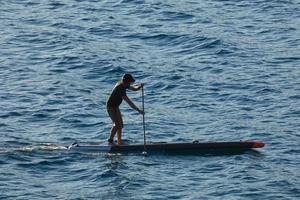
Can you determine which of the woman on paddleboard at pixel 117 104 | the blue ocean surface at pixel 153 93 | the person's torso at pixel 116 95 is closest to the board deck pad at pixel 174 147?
the blue ocean surface at pixel 153 93

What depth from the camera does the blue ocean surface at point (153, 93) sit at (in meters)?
32.2

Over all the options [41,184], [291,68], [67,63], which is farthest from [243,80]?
[41,184]

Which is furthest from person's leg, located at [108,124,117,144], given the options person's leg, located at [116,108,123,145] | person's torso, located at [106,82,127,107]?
person's torso, located at [106,82,127,107]

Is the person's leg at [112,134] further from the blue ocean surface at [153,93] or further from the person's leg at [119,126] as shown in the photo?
the blue ocean surface at [153,93]

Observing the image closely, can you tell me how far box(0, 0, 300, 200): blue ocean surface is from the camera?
32.2 metres

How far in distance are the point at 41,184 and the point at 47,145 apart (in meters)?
3.92

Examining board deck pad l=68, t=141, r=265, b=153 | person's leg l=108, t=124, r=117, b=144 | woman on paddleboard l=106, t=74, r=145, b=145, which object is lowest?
board deck pad l=68, t=141, r=265, b=153

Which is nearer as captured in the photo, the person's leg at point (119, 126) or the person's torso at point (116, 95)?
the person's torso at point (116, 95)

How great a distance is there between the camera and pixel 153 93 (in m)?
43.2

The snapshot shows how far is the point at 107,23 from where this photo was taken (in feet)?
182

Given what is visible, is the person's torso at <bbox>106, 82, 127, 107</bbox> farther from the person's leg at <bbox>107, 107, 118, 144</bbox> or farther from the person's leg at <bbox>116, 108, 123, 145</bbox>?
the person's leg at <bbox>116, 108, 123, 145</bbox>

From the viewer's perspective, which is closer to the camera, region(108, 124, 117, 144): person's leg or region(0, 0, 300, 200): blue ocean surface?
region(0, 0, 300, 200): blue ocean surface

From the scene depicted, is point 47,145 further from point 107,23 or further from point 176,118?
A: point 107,23

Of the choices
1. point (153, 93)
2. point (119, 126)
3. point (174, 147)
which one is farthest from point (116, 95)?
point (153, 93)
